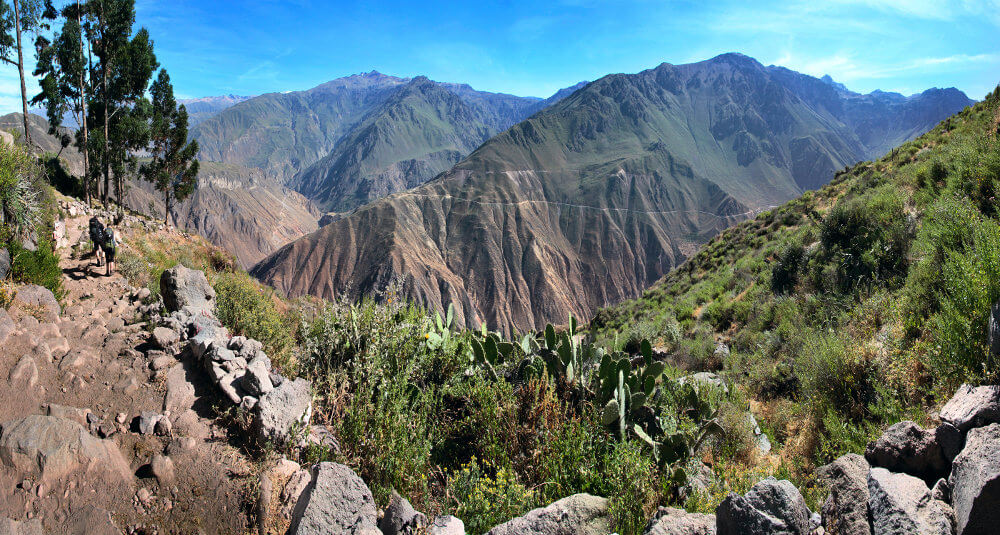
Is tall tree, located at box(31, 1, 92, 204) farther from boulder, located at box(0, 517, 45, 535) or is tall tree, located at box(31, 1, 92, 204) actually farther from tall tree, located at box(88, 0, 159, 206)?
boulder, located at box(0, 517, 45, 535)

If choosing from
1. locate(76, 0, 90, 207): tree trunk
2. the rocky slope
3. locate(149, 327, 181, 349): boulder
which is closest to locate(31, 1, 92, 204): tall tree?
locate(76, 0, 90, 207): tree trunk

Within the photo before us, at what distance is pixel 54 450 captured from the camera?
283 cm

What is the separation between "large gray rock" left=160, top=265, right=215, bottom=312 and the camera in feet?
19.1

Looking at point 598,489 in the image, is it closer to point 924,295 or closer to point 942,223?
point 924,295

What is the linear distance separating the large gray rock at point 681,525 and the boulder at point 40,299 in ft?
19.8

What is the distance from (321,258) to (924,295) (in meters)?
101

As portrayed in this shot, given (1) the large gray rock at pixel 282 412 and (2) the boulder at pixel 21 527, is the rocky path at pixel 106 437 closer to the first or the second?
(2) the boulder at pixel 21 527

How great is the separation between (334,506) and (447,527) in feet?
2.39

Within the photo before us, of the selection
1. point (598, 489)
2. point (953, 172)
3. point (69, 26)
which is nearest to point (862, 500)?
point (598, 489)

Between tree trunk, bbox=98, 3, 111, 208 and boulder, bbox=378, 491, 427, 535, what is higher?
tree trunk, bbox=98, 3, 111, 208

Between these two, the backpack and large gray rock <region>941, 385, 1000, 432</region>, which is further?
the backpack

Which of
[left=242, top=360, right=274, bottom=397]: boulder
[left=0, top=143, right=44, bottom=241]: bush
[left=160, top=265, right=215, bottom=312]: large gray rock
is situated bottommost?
[left=242, top=360, right=274, bottom=397]: boulder

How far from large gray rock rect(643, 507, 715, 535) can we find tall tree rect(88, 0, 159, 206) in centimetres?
2888

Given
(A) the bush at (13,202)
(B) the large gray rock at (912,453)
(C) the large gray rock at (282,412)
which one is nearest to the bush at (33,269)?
(A) the bush at (13,202)
